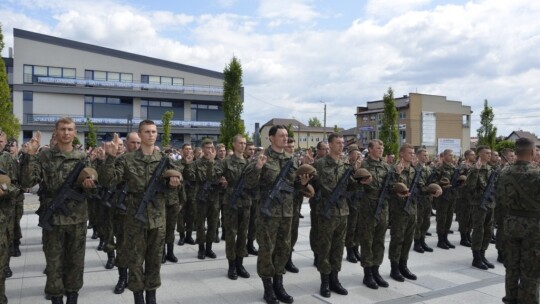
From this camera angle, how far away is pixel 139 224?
4.65 m

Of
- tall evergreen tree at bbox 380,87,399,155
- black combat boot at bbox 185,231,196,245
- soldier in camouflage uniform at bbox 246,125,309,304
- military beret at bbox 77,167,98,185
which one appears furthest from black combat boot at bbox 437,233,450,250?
tall evergreen tree at bbox 380,87,399,155

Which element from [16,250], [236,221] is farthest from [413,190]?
[16,250]

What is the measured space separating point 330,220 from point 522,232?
2233 millimetres

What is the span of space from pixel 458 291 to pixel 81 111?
34.8 metres

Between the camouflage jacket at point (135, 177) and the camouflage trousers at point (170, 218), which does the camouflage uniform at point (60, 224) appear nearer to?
the camouflage jacket at point (135, 177)

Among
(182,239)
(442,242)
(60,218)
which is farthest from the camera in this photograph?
(442,242)

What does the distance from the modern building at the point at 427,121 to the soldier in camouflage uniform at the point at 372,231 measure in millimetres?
53495

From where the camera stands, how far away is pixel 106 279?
6055mm

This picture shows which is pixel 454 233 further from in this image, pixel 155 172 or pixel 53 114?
pixel 53 114

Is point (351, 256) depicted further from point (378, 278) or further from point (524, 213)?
point (524, 213)

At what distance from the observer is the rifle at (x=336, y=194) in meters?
5.50

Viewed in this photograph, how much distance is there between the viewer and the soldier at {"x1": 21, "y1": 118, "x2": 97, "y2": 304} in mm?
4414

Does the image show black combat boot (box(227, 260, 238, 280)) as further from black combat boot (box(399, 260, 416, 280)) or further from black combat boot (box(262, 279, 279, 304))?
black combat boot (box(399, 260, 416, 280))

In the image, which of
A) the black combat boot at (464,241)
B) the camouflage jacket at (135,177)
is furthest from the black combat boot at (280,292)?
the black combat boot at (464,241)
